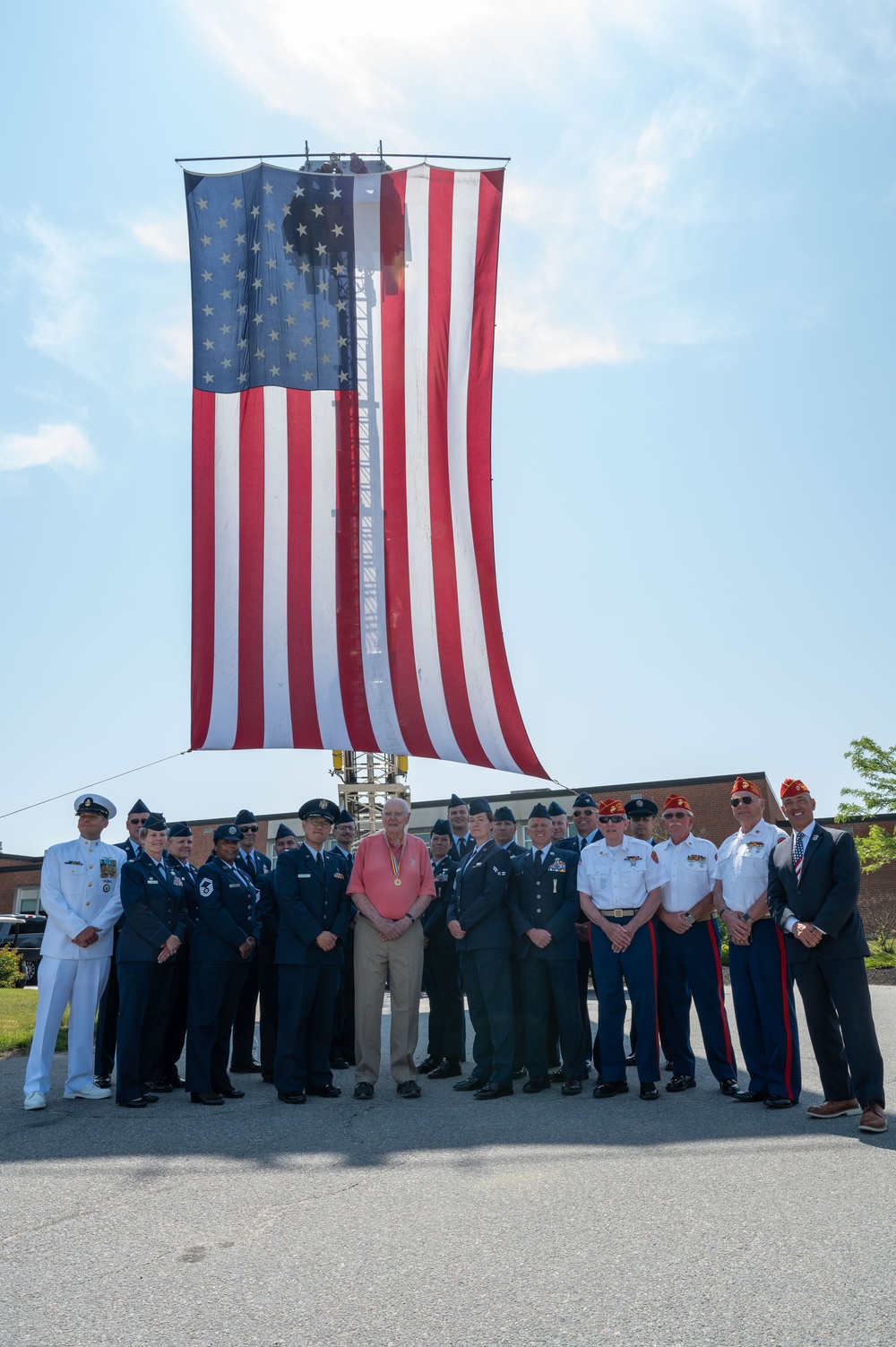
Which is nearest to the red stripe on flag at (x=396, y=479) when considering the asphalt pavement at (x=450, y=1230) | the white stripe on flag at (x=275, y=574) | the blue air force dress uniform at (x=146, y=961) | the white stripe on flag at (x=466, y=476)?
the white stripe on flag at (x=466, y=476)

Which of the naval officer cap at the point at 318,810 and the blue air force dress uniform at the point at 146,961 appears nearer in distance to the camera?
the blue air force dress uniform at the point at 146,961

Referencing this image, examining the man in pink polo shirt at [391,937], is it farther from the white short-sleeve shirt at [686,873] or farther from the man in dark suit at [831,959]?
the man in dark suit at [831,959]

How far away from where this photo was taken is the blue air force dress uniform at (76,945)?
A: 20.7 ft

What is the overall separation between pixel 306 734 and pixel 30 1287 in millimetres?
6756

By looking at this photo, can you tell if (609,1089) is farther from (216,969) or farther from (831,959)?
(216,969)

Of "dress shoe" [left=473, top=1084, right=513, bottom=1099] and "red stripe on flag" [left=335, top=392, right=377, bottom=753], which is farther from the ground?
"red stripe on flag" [left=335, top=392, right=377, bottom=753]

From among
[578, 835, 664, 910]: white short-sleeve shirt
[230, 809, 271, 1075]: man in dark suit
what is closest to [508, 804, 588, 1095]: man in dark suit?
[578, 835, 664, 910]: white short-sleeve shirt

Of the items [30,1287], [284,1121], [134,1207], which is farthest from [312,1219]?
[284,1121]

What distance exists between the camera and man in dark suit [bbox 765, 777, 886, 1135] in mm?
5160

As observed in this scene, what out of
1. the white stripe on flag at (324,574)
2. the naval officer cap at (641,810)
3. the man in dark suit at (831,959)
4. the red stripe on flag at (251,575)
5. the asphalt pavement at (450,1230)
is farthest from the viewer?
the white stripe on flag at (324,574)

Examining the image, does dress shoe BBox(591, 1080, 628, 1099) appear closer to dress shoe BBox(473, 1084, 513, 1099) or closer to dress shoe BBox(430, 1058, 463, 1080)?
dress shoe BBox(473, 1084, 513, 1099)

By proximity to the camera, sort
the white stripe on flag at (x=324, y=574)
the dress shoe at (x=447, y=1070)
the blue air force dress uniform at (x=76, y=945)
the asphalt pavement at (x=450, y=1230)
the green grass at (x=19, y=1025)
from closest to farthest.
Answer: the asphalt pavement at (x=450, y=1230)
the blue air force dress uniform at (x=76, y=945)
the dress shoe at (x=447, y=1070)
the green grass at (x=19, y=1025)
the white stripe on flag at (x=324, y=574)

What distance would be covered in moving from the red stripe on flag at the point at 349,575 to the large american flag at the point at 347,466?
20 millimetres

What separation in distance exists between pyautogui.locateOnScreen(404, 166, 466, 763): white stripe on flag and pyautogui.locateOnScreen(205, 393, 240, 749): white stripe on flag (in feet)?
5.59
